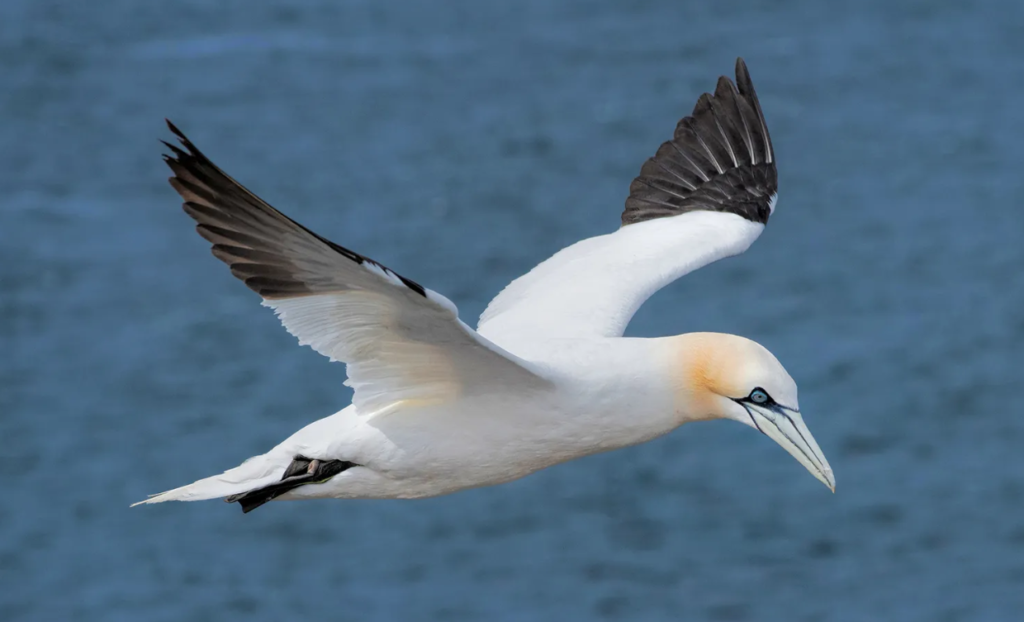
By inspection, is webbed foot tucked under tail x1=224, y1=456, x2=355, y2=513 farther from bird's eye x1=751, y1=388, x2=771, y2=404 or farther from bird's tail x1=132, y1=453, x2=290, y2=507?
bird's eye x1=751, y1=388, x2=771, y2=404

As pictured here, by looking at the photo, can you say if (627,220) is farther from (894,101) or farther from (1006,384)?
(894,101)

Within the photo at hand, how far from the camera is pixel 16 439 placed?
109 feet

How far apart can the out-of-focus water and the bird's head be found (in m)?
21.4

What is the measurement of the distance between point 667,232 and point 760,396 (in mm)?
2599

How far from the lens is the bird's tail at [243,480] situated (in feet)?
30.6

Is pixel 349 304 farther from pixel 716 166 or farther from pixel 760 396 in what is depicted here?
pixel 716 166

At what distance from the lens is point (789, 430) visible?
884 cm

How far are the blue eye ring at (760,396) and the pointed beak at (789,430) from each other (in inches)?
1.2

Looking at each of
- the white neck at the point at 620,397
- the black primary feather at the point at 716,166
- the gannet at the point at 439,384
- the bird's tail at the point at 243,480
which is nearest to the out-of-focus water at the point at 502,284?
the black primary feather at the point at 716,166

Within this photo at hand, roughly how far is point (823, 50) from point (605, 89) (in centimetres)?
479

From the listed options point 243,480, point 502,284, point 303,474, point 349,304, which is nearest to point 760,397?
point 349,304

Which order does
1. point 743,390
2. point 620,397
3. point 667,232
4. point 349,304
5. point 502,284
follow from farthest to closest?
1. point 502,284
2. point 667,232
3. point 620,397
4. point 743,390
5. point 349,304

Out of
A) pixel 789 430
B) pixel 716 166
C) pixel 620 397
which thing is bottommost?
pixel 789 430

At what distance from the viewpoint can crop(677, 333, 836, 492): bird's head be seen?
8.81m
